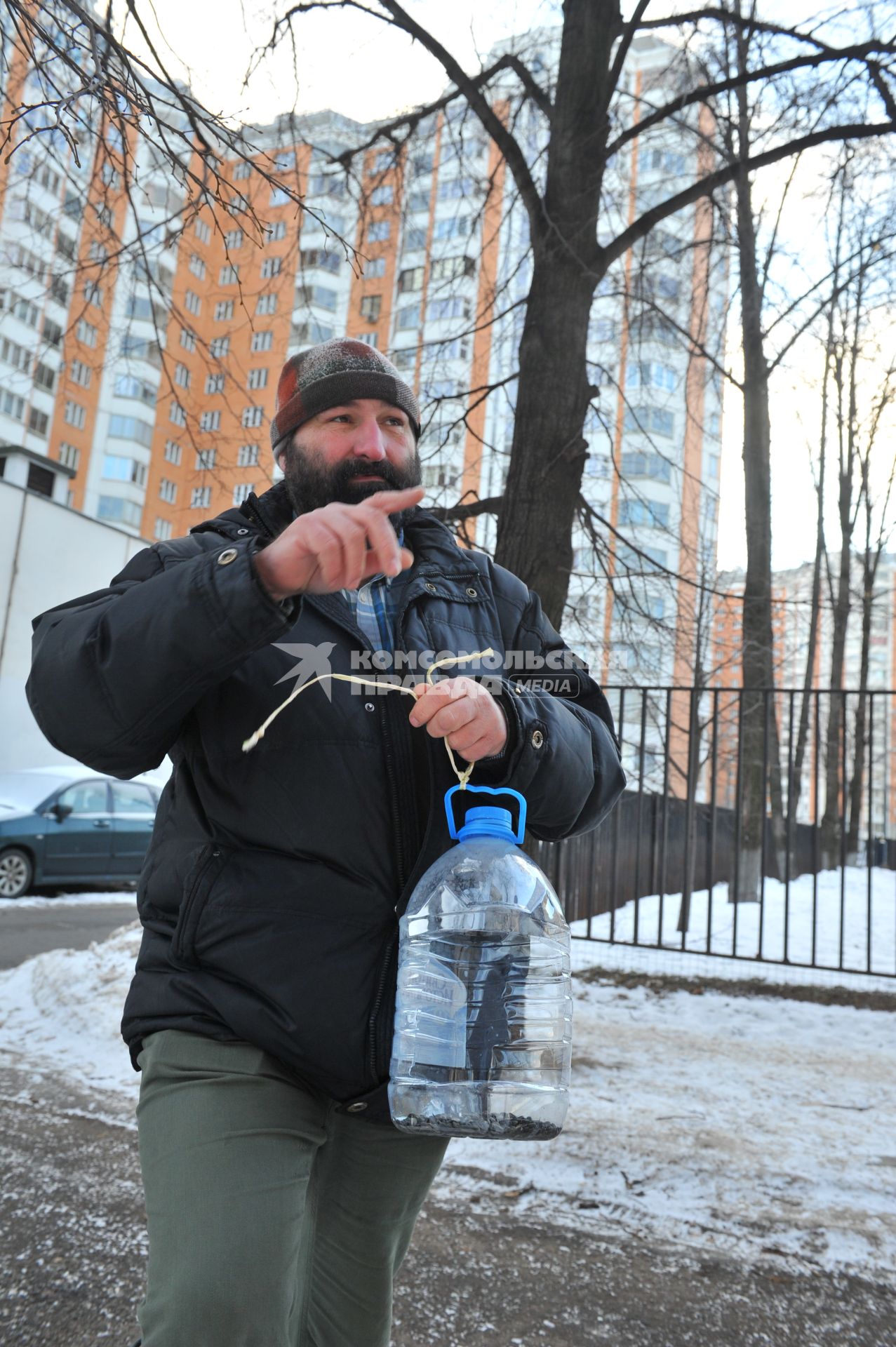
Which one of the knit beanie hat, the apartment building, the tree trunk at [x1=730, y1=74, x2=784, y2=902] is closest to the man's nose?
the knit beanie hat

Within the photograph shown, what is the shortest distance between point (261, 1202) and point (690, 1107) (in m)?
3.73

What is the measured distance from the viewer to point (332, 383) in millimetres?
2232

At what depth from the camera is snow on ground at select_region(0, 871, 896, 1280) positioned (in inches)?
147

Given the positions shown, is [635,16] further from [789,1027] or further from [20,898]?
[20,898]

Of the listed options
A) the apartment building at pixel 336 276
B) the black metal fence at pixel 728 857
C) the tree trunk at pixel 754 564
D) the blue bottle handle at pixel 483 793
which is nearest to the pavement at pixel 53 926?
the black metal fence at pixel 728 857

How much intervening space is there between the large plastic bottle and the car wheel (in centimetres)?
1270

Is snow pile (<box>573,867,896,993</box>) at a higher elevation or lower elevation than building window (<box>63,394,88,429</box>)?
lower

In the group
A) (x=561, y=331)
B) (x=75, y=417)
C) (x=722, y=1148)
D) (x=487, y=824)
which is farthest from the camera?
(x=75, y=417)

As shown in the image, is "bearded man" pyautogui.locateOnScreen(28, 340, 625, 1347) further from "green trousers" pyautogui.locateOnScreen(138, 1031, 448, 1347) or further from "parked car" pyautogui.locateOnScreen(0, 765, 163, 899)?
"parked car" pyautogui.locateOnScreen(0, 765, 163, 899)

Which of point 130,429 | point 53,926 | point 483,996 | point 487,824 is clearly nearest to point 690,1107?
point 483,996

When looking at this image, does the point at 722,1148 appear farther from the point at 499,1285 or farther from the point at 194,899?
the point at 194,899

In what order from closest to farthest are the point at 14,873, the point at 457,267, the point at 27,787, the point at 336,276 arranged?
1. the point at 457,267
2. the point at 336,276
3. the point at 14,873
4. the point at 27,787

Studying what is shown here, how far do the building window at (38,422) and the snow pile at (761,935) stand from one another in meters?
42.9

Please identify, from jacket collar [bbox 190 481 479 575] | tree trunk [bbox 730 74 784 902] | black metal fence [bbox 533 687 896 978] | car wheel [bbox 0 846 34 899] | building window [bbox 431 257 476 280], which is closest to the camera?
jacket collar [bbox 190 481 479 575]
